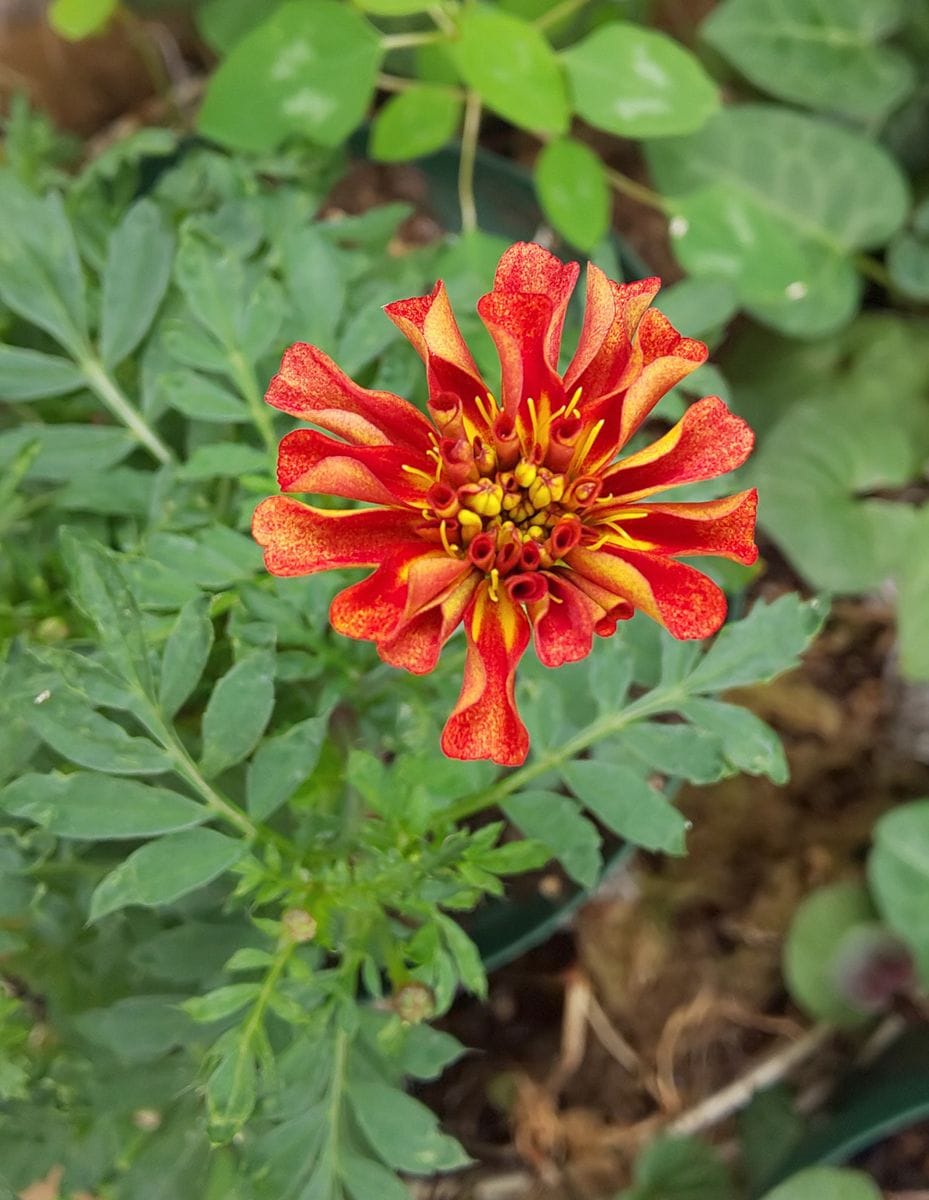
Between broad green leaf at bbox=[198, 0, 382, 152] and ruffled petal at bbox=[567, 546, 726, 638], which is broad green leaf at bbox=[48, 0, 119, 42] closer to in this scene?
broad green leaf at bbox=[198, 0, 382, 152]

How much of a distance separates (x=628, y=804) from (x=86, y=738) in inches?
10.1

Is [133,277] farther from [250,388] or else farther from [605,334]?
[605,334]

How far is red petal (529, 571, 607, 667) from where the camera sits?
362mm

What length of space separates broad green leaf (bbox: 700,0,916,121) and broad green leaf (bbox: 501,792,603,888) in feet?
2.32

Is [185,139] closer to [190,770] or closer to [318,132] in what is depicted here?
[318,132]

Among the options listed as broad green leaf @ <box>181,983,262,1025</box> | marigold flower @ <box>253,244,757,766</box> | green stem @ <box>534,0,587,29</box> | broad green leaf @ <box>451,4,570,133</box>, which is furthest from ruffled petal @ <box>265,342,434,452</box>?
green stem @ <box>534,0,587,29</box>

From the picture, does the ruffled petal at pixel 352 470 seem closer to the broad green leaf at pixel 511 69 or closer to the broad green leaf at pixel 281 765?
the broad green leaf at pixel 281 765

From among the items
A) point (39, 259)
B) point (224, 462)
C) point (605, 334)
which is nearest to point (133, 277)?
point (39, 259)

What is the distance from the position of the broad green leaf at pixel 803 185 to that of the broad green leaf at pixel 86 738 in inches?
26.7

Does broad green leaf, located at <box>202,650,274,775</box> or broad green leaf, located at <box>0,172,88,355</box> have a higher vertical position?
broad green leaf, located at <box>0,172,88,355</box>

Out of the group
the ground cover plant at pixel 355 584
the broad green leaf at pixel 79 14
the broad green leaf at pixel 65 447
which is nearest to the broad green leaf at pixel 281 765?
the ground cover plant at pixel 355 584

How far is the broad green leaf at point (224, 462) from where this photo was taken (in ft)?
1.85

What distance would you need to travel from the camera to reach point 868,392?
0.99 meters

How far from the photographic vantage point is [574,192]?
30.6 inches
